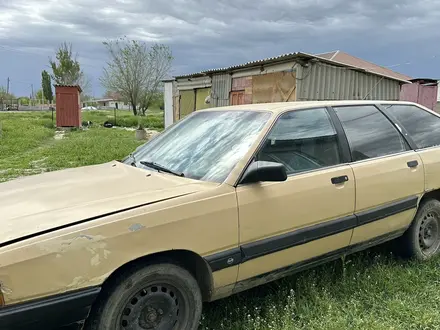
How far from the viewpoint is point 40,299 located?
6.18 ft

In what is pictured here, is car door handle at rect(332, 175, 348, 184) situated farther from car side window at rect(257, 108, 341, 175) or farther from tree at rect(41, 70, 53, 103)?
tree at rect(41, 70, 53, 103)

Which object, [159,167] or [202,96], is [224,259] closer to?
[159,167]

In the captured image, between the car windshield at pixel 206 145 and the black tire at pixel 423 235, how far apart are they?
1885mm

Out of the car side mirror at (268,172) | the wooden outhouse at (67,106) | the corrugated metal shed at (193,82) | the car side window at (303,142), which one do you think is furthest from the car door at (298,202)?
the wooden outhouse at (67,106)

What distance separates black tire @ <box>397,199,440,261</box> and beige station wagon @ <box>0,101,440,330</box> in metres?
0.02

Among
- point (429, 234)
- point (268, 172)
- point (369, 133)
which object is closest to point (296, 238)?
point (268, 172)

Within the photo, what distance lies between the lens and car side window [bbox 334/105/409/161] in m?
3.31

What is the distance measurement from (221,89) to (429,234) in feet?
39.9

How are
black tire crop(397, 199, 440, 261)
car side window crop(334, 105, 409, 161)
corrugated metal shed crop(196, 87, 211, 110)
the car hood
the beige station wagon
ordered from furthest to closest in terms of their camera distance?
corrugated metal shed crop(196, 87, 211, 110)
black tire crop(397, 199, 440, 261)
car side window crop(334, 105, 409, 161)
the car hood
the beige station wagon

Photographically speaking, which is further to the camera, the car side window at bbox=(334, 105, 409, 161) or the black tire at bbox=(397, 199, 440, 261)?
the black tire at bbox=(397, 199, 440, 261)

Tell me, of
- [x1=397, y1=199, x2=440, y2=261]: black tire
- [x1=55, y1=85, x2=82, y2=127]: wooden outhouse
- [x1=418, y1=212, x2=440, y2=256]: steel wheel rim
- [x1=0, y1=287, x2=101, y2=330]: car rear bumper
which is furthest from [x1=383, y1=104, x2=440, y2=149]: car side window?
[x1=55, y1=85, x2=82, y2=127]: wooden outhouse

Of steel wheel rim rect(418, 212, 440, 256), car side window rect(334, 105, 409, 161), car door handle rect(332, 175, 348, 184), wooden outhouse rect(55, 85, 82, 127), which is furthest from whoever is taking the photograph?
wooden outhouse rect(55, 85, 82, 127)

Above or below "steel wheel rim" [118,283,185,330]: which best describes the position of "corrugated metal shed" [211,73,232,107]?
above

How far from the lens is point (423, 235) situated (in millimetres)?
3773
